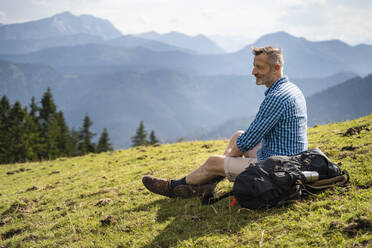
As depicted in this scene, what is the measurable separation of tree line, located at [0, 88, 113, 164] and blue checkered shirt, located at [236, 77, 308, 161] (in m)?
40.0

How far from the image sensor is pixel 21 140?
46781mm

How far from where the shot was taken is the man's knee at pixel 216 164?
5742 millimetres

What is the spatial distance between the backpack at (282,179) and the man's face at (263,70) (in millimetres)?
1742

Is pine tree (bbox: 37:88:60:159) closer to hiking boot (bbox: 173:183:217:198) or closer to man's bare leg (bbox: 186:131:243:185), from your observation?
hiking boot (bbox: 173:183:217:198)

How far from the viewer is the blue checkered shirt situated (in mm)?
5113

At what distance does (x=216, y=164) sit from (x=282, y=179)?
61.8 inches

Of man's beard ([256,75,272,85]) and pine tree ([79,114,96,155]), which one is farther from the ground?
man's beard ([256,75,272,85])

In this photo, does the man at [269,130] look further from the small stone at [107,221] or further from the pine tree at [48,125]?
the pine tree at [48,125]

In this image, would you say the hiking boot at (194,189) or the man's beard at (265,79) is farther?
the hiking boot at (194,189)

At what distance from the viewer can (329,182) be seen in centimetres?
512

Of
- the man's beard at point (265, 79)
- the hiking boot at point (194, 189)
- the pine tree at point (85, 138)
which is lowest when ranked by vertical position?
the pine tree at point (85, 138)

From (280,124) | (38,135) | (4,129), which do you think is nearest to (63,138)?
(38,135)

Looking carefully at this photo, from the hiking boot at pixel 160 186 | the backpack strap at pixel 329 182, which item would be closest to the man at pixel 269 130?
the hiking boot at pixel 160 186

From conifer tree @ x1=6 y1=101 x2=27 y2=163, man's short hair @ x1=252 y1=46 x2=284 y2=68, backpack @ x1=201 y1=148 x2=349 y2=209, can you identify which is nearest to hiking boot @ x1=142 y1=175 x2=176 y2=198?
backpack @ x1=201 y1=148 x2=349 y2=209
